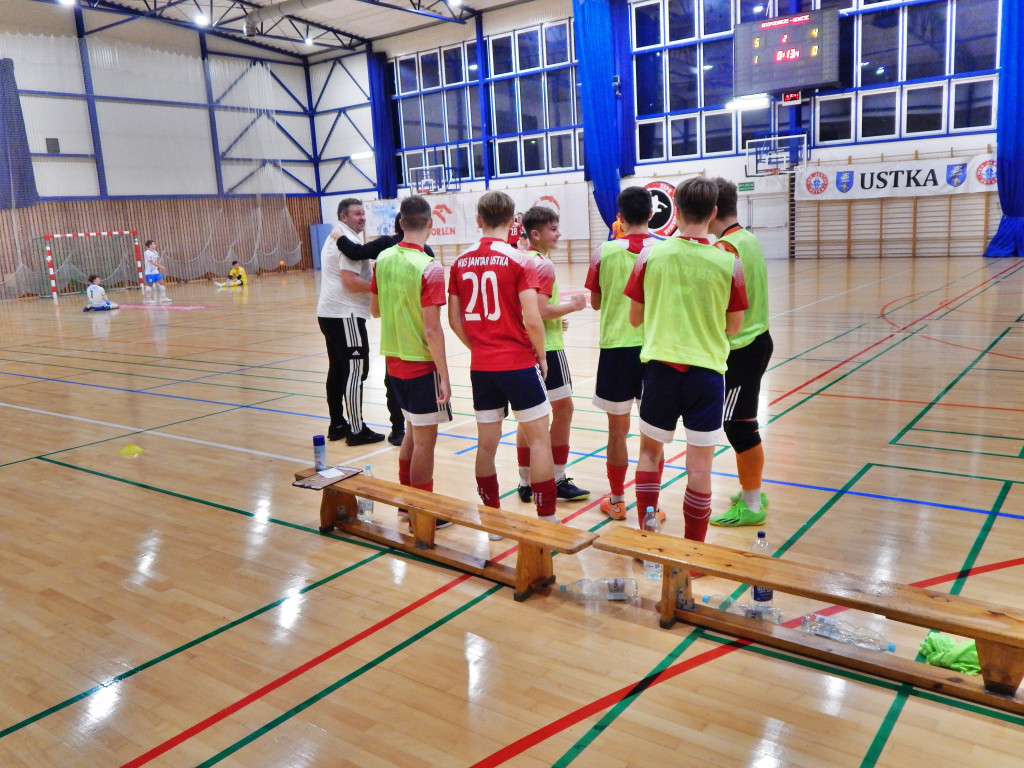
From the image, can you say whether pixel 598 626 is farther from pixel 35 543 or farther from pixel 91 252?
pixel 91 252

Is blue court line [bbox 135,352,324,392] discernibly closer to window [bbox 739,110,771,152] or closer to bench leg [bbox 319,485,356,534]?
bench leg [bbox 319,485,356,534]

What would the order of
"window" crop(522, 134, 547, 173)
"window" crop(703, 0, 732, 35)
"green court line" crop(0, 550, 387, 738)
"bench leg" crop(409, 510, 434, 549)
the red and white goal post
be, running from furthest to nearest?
1. "window" crop(522, 134, 547, 173)
2. the red and white goal post
3. "window" crop(703, 0, 732, 35)
4. "bench leg" crop(409, 510, 434, 549)
5. "green court line" crop(0, 550, 387, 738)

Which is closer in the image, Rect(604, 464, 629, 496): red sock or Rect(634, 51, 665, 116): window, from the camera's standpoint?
Rect(604, 464, 629, 496): red sock

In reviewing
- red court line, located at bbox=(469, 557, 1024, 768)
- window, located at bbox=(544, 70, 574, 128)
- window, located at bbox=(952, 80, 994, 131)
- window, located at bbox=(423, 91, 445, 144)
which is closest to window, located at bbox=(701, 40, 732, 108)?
window, located at bbox=(544, 70, 574, 128)

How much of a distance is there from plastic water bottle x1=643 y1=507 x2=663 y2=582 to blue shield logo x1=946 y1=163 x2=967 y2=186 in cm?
1992

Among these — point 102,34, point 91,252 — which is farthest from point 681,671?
point 102,34

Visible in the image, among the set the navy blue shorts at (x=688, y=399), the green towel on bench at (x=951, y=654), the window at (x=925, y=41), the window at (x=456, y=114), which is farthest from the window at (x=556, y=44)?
the green towel on bench at (x=951, y=654)

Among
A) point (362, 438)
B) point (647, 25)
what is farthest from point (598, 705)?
point (647, 25)

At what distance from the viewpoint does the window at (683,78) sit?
2294 cm

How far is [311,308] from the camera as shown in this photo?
Answer: 16.9m

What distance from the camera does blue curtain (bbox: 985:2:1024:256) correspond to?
58.7 feet

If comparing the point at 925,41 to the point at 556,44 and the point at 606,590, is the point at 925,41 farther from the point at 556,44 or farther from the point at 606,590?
the point at 606,590

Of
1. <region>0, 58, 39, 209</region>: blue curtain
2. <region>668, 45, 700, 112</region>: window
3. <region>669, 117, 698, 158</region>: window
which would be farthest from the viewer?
<region>669, 117, 698, 158</region>: window

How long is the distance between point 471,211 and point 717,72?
931 cm
